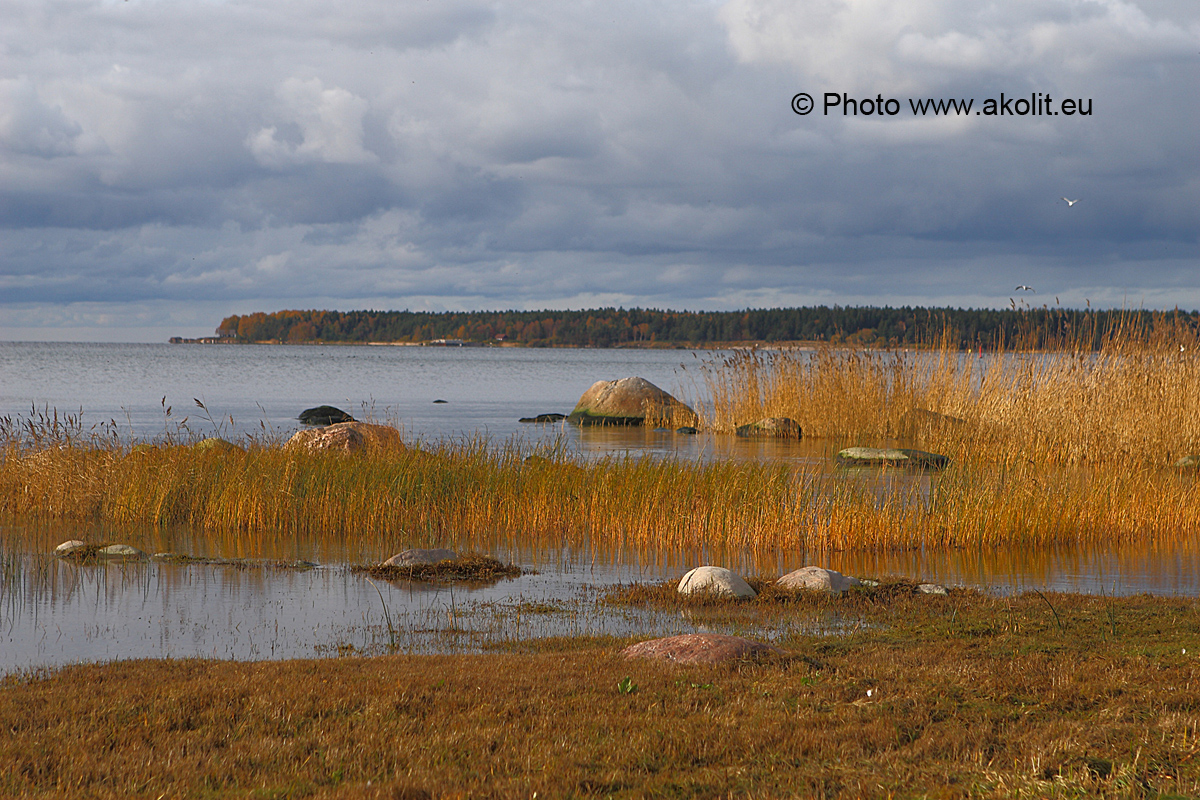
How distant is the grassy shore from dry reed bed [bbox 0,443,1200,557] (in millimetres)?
5387

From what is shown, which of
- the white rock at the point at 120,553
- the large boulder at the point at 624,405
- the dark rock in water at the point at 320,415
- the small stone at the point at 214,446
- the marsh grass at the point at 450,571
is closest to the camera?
the marsh grass at the point at 450,571

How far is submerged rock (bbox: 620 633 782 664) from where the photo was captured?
6739mm

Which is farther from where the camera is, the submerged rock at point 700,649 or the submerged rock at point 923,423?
the submerged rock at point 923,423

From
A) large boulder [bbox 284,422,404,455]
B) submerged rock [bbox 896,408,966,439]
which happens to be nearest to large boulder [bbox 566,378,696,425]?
submerged rock [bbox 896,408,966,439]

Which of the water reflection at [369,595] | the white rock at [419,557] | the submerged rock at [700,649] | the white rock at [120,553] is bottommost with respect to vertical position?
the water reflection at [369,595]

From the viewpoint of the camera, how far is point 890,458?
20.2 metres

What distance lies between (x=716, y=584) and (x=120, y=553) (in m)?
6.79

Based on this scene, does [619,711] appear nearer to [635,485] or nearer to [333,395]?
[635,485]

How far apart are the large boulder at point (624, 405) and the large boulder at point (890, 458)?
1185cm

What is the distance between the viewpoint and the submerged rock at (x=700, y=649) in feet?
22.1

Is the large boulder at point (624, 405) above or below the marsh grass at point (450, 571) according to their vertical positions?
above

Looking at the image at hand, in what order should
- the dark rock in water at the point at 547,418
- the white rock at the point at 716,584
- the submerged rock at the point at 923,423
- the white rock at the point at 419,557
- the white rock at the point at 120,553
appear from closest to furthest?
the white rock at the point at 716,584 → the white rock at the point at 419,557 → the white rock at the point at 120,553 → the submerged rock at the point at 923,423 → the dark rock in water at the point at 547,418

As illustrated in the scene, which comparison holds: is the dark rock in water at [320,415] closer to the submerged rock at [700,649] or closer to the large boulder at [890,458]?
the large boulder at [890,458]

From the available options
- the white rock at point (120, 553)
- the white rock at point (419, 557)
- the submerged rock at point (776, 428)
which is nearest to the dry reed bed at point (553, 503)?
the white rock at point (120, 553)
